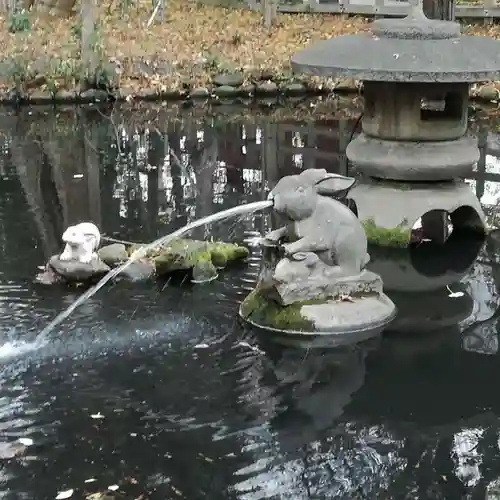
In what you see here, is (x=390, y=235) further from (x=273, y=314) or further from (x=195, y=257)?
(x=273, y=314)

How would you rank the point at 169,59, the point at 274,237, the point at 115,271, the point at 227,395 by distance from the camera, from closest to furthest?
the point at 227,395, the point at 274,237, the point at 115,271, the point at 169,59

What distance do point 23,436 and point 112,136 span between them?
877cm

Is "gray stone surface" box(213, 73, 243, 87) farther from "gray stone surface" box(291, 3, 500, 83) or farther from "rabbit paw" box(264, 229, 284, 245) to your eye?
"rabbit paw" box(264, 229, 284, 245)

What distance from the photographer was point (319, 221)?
5.75 metres

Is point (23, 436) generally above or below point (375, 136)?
below

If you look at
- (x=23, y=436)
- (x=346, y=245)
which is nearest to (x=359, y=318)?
(x=346, y=245)

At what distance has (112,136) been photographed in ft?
41.8

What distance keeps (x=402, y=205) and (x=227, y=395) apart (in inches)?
131

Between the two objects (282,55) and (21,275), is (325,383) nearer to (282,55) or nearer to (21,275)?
(21,275)

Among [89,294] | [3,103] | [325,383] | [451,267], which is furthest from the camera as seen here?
[3,103]

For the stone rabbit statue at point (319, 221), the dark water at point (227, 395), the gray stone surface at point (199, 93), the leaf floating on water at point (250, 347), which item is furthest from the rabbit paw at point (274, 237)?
the gray stone surface at point (199, 93)

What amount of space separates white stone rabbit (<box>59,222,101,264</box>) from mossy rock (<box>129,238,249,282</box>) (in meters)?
0.46

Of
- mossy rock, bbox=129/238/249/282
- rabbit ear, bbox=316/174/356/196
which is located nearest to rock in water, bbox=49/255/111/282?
mossy rock, bbox=129/238/249/282

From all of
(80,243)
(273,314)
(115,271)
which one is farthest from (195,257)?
(273,314)
